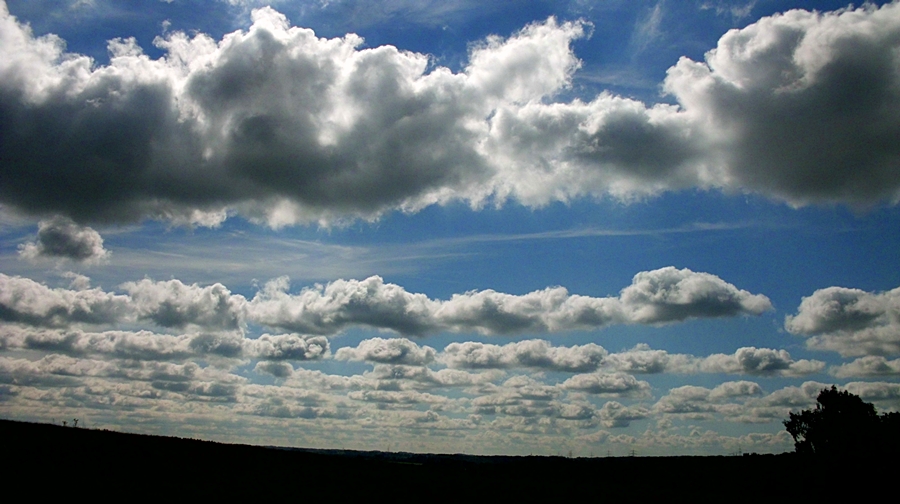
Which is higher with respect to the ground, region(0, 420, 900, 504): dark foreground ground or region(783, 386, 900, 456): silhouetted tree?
region(783, 386, 900, 456): silhouetted tree

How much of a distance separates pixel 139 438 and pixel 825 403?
474ft

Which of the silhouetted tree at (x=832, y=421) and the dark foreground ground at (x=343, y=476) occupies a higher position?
the silhouetted tree at (x=832, y=421)

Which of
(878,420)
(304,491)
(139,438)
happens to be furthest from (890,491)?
(139,438)

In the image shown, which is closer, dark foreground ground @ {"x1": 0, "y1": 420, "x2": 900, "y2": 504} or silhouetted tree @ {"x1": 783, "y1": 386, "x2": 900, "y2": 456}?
dark foreground ground @ {"x1": 0, "y1": 420, "x2": 900, "y2": 504}

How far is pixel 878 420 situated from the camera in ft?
460

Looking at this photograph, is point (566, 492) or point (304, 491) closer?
point (304, 491)

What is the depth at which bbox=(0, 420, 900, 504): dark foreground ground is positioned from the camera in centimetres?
7519

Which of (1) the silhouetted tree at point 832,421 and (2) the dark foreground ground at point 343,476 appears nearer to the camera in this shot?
(2) the dark foreground ground at point 343,476

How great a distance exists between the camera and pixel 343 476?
309 ft

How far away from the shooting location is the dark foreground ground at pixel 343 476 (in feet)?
247

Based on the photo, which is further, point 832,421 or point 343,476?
point 832,421

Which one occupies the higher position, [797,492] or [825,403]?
[825,403]

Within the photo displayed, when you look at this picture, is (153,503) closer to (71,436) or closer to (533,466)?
(71,436)

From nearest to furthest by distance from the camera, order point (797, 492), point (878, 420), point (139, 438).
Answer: point (139, 438)
point (797, 492)
point (878, 420)
